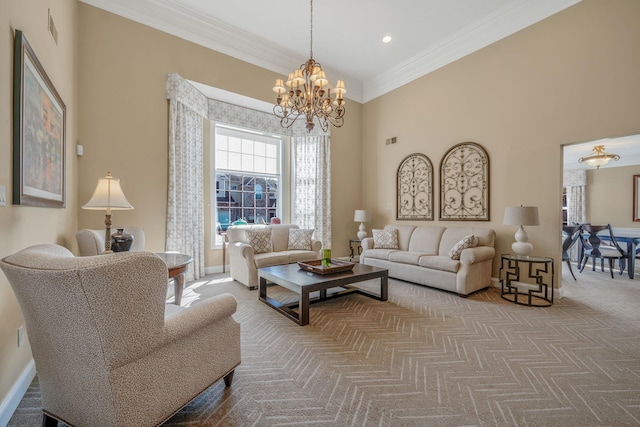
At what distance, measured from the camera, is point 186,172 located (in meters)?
4.60

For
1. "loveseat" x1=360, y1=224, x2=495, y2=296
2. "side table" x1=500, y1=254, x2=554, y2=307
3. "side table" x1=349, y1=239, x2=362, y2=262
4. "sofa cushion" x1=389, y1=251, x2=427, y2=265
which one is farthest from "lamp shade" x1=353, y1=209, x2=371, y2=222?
"side table" x1=500, y1=254, x2=554, y2=307

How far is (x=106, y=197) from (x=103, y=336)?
2004 mm

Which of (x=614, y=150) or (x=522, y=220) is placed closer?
(x=522, y=220)

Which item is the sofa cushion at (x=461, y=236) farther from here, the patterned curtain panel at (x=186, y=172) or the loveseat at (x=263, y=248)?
the patterned curtain panel at (x=186, y=172)

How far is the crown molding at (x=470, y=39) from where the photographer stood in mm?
4074

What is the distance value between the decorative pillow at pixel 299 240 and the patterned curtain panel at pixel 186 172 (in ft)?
5.10

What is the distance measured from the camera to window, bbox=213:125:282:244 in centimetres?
559

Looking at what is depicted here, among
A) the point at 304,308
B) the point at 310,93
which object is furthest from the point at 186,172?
the point at 304,308

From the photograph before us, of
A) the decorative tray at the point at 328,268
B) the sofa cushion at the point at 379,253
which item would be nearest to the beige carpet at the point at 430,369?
the decorative tray at the point at 328,268

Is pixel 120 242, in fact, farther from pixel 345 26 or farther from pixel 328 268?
pixel 345 26

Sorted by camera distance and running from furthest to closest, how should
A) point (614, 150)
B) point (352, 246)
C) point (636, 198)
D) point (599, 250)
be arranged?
point (636, 198) < point (614, 150) < point (352, 246) < point (599, 250)

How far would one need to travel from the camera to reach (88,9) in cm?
372

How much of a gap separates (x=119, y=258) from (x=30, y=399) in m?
1.57

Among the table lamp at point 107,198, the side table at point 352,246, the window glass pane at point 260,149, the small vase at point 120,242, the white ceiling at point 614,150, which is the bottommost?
the side table at point 352,246
